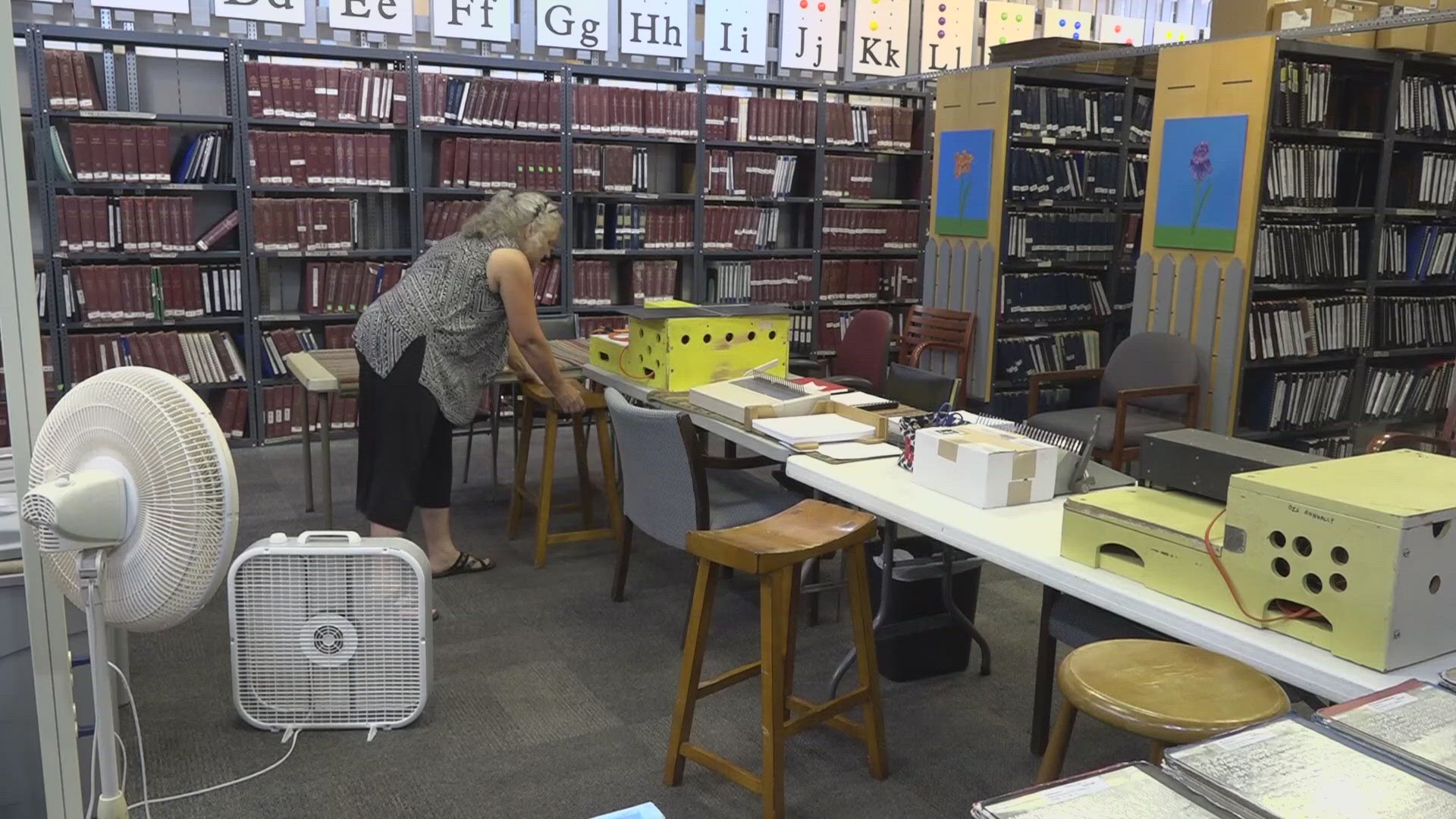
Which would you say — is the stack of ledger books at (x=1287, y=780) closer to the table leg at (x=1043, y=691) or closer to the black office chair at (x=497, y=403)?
the table leg at (x=1043, y=691)

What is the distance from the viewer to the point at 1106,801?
46.6 inches

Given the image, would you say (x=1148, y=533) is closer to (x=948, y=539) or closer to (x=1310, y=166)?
(x=948, y=539)

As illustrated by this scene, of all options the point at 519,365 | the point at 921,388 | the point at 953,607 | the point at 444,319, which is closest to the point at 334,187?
the point at 519,365

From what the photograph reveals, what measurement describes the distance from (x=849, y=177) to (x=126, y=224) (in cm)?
396

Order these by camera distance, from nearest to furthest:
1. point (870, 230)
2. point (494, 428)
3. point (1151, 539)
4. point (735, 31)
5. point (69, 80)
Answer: point (1151, 539), point (494, 428), point (69, 80), point (735, 31), point (870, 230)

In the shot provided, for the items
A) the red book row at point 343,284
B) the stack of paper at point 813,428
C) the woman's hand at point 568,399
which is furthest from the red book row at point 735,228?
the stack of paper at point 813,428

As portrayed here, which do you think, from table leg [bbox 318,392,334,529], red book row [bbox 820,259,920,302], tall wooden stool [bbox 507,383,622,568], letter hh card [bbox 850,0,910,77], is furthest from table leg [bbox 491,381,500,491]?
letter hh card [bbox 850,0,910,77]

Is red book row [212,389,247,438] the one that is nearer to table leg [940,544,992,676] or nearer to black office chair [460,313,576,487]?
black office chair [460,313,576,487]

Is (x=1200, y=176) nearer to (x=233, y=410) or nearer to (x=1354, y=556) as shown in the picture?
(x=1354, y=556)

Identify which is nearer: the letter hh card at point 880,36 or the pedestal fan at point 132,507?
the pedestal fan at point 132,507

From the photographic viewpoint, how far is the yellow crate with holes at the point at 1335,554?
1551mm

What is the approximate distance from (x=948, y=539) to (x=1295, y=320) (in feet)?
11.7

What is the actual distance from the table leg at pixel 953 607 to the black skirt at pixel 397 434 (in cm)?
164

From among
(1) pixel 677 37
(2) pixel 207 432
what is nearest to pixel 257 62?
(1) pixel 677 37
